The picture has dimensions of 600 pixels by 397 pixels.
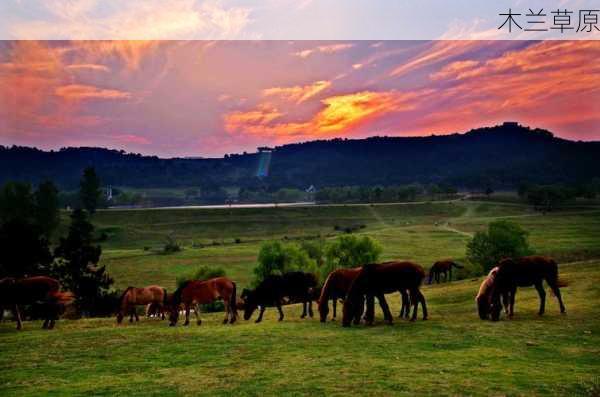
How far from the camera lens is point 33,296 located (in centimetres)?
1933

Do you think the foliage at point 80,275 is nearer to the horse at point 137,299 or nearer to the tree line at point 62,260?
the tree line at point 62,260

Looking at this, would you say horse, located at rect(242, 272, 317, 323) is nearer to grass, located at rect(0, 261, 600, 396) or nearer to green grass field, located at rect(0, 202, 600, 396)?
green grass field, located at rect(0, 202, 600, 396)

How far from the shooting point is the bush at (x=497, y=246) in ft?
204

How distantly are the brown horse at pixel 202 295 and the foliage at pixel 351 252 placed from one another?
47.4 m

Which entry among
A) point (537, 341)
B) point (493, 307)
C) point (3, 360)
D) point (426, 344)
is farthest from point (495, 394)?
point (3, 360)

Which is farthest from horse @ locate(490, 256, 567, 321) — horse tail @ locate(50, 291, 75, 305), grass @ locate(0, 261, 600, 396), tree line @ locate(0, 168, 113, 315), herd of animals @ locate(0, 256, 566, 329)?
tree line @ locate(0, 168, 113, 315)

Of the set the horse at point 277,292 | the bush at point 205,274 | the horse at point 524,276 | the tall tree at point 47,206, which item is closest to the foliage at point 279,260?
the bush at point 205,274

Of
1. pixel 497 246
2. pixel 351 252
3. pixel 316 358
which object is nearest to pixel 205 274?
pixel 351 252

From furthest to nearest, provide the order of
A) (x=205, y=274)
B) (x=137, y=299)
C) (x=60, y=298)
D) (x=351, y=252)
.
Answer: (x=351, y=252)
(x=205, y=274)
(x=137, y=299)
(x=60, y=298)

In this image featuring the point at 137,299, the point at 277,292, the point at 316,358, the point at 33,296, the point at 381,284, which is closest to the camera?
the point at 316,358

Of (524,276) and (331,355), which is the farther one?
(524,276)

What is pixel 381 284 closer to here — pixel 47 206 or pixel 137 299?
pixel 137 299

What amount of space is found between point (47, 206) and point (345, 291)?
115948 millimetres

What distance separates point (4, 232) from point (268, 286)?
26.4 meters
